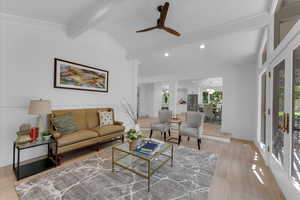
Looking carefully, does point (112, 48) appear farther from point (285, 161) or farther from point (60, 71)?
point (285, 161)

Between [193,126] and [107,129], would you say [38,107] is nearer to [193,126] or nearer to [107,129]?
[107,129]

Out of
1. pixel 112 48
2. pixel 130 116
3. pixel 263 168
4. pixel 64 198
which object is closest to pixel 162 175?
pixel 64 198

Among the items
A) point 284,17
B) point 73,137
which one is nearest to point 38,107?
point 73,137

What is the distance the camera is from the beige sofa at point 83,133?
240 cm

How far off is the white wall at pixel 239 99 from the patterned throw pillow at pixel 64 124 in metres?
4.83

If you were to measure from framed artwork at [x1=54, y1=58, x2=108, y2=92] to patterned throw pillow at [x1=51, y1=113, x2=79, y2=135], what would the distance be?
781mm

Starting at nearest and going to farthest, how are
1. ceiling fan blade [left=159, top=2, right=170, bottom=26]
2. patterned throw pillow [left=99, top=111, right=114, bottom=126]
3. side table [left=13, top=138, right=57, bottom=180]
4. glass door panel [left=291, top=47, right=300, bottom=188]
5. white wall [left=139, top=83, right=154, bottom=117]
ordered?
glass door panel [left=291, top=47, right=300, bottom=188] < side table [left=13, top=138, right=57, bottom=180] < ceiling fan blade [left=159, top=2, right=170, bottom=26] < patterned throw pillow [left=99, top=111, right=114, bottom=126] < white wall [left=139, top=83, right=154, bottom=117]

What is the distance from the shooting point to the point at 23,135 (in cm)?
220

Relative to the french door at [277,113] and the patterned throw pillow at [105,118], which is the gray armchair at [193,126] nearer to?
the french door at [277,113]

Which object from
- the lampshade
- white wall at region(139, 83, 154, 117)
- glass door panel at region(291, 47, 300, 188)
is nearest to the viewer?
glass door panel at region(291, 47, 300, 188)

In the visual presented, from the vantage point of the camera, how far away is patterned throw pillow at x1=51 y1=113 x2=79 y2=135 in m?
2.61

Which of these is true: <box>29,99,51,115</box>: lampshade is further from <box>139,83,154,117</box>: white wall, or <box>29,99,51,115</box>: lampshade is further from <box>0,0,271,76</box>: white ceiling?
<box>139,83,154,117</box>: white wall

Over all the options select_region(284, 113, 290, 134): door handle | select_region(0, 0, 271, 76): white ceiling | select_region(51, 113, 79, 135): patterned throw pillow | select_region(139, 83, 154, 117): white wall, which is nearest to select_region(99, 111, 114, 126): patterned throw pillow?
select_region(51, 113, 79, 135): patterned throw pillow

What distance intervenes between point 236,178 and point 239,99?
124 inches
